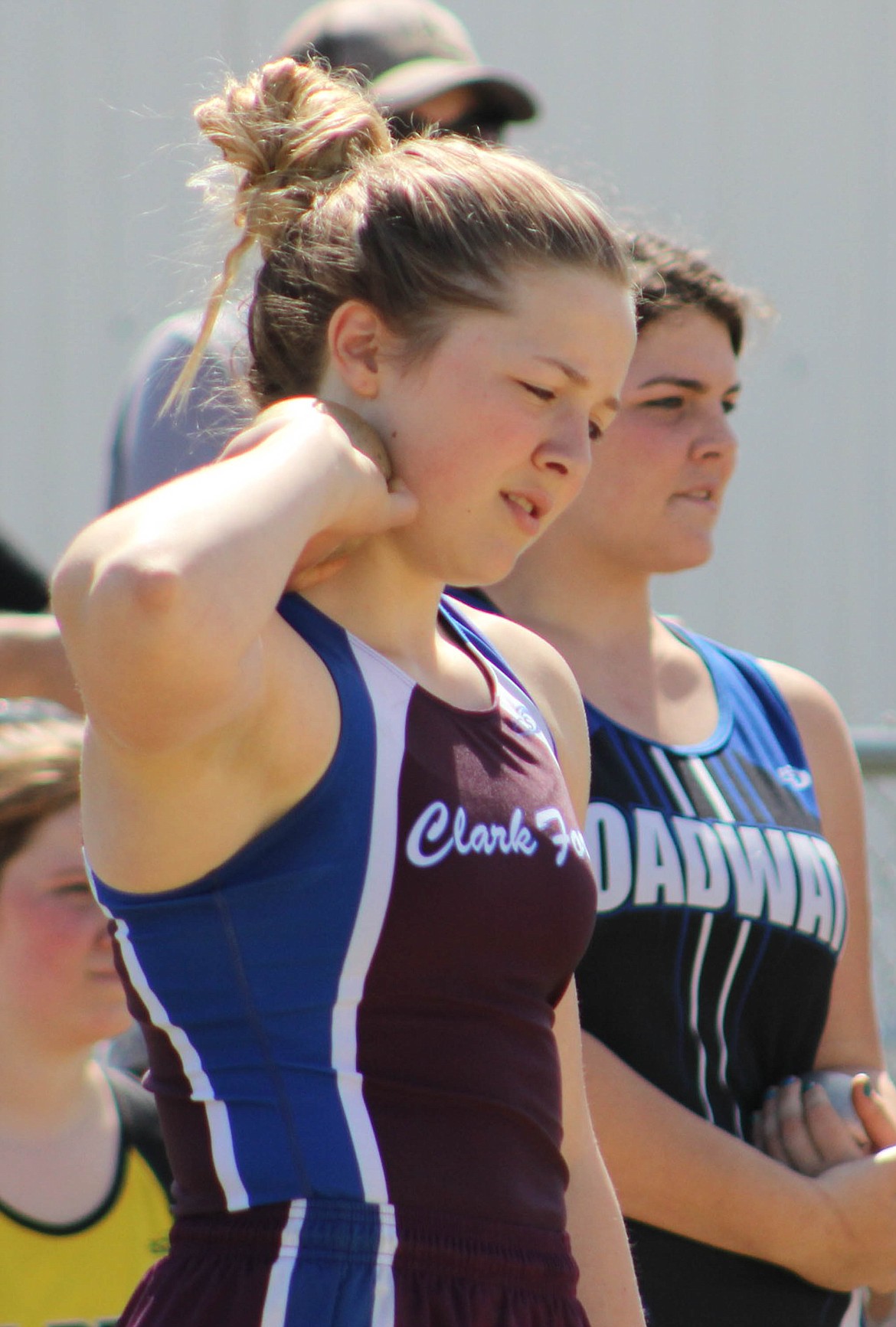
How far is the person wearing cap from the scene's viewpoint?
211 centimetres

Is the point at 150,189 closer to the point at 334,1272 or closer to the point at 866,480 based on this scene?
the point at 866,480

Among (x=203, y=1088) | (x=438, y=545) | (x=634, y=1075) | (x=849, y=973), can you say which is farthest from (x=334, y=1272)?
(x=849, y=973)

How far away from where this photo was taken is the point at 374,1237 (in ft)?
3.91

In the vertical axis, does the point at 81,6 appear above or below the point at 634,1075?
above

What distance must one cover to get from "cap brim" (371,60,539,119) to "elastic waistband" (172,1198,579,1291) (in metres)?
1.93

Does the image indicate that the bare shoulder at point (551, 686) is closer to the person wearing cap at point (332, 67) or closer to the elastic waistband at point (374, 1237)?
the person wearing cap at point (332, 67)

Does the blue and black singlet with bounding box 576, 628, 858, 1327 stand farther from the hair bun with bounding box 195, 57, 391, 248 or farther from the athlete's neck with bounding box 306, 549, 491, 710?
the hair bun with bounding box 195, 57, 391, 248

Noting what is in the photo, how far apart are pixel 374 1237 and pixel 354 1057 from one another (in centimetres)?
13

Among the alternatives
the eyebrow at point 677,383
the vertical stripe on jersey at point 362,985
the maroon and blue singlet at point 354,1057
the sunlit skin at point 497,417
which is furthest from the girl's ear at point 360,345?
the eyebrow at point 677,383

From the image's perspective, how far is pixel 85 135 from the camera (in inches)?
158

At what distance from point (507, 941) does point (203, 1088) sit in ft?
0.88

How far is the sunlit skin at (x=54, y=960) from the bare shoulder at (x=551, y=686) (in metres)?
0.87

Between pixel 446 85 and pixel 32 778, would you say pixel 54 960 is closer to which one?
pixel 32 778

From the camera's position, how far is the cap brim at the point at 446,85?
8.83 feet
